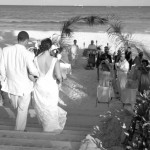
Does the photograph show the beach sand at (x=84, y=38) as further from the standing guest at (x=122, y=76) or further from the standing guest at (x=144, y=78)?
the standing guest at (x=144, y=78)

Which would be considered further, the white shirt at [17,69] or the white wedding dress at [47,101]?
the white wedding dress at [47,101]

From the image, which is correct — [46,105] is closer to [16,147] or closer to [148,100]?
[16,147]

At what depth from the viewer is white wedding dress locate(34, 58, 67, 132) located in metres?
5.53

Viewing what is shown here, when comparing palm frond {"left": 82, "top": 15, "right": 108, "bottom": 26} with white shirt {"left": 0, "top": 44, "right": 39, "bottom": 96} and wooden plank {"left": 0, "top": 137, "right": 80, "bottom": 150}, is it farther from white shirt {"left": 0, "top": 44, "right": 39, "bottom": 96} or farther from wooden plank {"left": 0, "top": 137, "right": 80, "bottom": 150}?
wooden plank {"left": 0, "top": 137, "right": 80, "bottom": 150}

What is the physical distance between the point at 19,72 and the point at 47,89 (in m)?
0.58

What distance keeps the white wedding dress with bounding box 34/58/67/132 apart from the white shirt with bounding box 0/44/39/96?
0.25 meters

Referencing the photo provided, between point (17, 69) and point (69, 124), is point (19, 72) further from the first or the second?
point (69, 124)

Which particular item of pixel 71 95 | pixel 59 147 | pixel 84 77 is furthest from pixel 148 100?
pixel 84 77

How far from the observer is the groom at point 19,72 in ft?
16.8

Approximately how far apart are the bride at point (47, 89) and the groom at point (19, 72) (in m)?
0.23

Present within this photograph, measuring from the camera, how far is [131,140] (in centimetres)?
386

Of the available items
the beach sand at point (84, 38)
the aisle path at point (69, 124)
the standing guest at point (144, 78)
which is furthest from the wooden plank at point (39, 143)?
the beach sand at point (84, 38)

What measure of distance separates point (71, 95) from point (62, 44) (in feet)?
9.52

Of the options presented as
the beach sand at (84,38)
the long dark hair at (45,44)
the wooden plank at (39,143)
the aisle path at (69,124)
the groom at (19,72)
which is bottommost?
the beach sand at (84,38)
